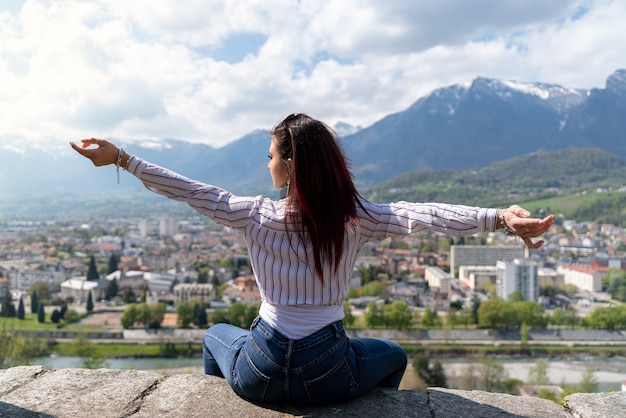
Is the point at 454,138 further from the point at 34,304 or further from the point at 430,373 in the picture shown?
the point at 430,373

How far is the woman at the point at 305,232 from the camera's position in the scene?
1.24 metres

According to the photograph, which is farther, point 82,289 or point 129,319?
point 82,289

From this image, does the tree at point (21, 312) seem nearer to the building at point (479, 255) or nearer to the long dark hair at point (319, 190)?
the building at point (479, 255)

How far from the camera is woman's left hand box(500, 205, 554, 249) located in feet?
4.13

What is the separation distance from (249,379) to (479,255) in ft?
136

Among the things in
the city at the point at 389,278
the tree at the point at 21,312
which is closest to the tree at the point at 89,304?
the city at the point at 389,278

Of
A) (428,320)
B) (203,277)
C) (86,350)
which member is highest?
(203,277)

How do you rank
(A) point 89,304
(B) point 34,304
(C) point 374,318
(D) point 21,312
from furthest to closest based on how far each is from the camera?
(A) point 89,304
(B) point 34,304
(D) point 21,312
(C) point 374,318

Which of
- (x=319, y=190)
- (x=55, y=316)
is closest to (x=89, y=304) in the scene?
(x=55, y=316)

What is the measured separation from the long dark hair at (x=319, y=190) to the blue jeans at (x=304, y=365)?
187mm

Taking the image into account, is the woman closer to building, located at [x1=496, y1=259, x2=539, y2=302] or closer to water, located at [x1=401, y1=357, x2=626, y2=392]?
water, located at [x1=401, y1=357, x2=626, y2=392]

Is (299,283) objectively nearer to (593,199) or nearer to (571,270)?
(571,270)

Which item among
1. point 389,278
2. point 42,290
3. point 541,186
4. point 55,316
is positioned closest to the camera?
point 55,316

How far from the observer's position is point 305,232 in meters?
1.26
